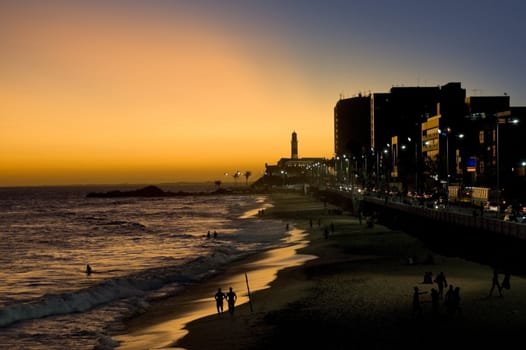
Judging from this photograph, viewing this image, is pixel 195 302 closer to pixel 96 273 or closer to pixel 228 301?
pixel 228 301

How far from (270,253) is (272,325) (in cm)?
3511

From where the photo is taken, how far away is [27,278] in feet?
173

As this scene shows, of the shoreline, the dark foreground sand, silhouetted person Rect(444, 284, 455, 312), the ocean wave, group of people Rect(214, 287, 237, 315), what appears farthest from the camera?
the ocean wave

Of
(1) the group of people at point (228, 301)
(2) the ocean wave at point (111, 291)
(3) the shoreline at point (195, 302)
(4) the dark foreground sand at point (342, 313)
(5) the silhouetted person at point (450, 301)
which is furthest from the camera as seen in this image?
(2) the ocean wave at point (111, 291)

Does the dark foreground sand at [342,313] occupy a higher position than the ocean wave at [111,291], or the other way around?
the dark foreground sand at [342,313]

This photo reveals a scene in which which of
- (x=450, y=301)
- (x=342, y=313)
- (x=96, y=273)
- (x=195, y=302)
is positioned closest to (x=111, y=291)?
(x=195, y=302)

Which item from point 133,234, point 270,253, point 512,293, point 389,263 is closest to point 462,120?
point 133,234

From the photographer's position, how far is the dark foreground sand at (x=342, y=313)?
24.7m

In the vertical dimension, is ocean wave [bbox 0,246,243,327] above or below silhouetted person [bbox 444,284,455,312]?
below

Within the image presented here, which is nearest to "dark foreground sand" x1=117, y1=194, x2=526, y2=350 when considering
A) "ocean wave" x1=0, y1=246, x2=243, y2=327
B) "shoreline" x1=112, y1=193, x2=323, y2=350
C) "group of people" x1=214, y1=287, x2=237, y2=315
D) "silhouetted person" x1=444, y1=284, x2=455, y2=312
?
"shoreline" x1=112, y1=193, x2=323, y2=350

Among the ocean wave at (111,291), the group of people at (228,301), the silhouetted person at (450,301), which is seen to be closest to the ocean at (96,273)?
the ocean wave at (111,291)

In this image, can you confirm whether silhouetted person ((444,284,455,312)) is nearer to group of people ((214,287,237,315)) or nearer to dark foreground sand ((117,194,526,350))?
dark foreground sand ((117,194,526,350))

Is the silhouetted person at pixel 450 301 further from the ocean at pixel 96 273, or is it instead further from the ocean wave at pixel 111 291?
the ocean wave at pixel 111 291

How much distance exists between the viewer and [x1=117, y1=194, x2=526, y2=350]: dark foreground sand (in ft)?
81.1
